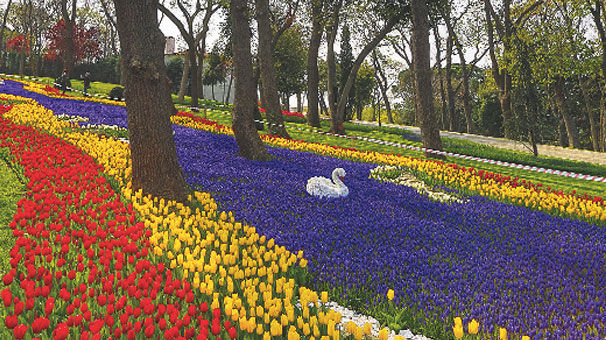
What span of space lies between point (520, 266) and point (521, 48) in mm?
16897

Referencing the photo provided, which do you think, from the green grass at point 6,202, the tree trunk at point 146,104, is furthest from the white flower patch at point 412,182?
the green grass at point 6,202

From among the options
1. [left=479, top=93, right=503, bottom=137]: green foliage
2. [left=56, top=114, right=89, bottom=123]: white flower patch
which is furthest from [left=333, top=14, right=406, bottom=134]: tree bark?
[left=479, top=93, right=503, bottom=137]: green foliage

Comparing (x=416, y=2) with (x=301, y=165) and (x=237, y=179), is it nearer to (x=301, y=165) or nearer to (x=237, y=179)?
(x=301, y=165)

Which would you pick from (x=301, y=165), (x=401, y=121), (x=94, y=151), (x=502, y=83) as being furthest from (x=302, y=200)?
(x=401, y=121)

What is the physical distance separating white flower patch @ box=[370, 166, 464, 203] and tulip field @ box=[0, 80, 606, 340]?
27 cm

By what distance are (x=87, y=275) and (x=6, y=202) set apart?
9.89 feet

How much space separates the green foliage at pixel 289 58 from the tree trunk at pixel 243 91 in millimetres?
33220

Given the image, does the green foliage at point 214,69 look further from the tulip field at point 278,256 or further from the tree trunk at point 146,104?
the tree trunk at point 146,104

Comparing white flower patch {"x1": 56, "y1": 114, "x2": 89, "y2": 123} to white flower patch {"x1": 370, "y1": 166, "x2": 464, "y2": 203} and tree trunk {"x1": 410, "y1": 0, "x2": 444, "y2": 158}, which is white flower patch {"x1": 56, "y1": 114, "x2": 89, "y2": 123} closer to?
white flower patch {"x1": 370, "y1": 166, "x2": 464, "y2": 203}

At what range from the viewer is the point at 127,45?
23.0 feet

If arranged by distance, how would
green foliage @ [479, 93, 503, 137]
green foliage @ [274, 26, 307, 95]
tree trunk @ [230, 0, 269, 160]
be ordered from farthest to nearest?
1. green foliage @ [274, 26, 307, 95]
2. green foliage @ [479, 93, 503, 137]
3. tree trunk @ [230, 0, 269, 160]

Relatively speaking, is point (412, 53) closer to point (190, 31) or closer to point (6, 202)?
point (190, 31)

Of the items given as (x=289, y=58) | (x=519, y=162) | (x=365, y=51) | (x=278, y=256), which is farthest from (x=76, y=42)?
(x=278, y=256)

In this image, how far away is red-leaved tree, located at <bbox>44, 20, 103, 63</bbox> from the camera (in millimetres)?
49375
